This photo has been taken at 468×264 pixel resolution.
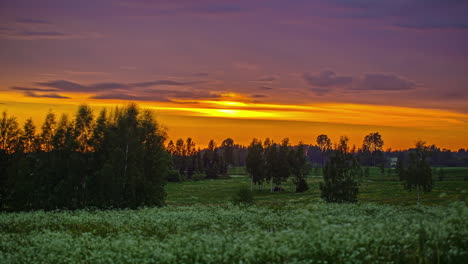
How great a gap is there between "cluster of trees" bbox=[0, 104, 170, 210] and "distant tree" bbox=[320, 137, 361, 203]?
2593cm

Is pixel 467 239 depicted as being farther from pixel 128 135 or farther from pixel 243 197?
pixel 128 135

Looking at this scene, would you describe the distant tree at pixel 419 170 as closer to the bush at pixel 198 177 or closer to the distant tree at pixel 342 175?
the distant tree at pixel 342 175

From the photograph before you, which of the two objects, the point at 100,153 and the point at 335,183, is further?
the point at 100,153

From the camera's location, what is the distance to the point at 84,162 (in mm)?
62594

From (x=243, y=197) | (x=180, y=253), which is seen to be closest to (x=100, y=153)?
(x=243, y=197)

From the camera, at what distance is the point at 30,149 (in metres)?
65.1

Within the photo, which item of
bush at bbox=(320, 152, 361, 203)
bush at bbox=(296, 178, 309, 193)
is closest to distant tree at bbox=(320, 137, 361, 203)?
bush at bbox=(320, 152, 361, 203)

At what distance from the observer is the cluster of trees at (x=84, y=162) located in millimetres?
61438

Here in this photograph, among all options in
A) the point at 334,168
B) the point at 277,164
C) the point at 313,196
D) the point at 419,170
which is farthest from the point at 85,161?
the point at 277,164

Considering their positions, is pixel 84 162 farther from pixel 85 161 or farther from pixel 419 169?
pixel 419 169

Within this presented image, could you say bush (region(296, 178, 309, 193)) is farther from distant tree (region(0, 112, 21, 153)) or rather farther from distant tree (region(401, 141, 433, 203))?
distant tree (region(0, 112, 21, 153))

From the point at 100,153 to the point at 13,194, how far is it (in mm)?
12714

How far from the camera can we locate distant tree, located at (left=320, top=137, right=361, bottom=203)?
162 feet

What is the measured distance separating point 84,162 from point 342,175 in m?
35.8
